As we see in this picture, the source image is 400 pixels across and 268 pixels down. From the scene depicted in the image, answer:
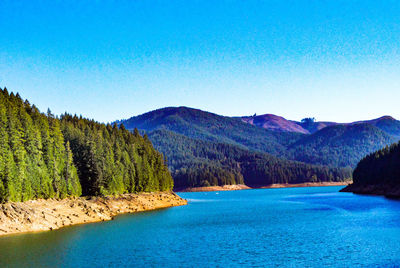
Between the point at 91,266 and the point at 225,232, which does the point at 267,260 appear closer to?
the point at 91,266

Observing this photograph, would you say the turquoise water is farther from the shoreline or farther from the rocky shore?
the rocky shore

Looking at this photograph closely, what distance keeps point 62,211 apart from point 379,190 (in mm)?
121122

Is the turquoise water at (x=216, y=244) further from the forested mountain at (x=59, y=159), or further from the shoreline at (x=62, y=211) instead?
the forested mountain at (x=59, y=159)

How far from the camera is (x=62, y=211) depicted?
8094 centimetres

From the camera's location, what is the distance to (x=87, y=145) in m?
103

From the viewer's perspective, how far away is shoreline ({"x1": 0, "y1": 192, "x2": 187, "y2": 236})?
67188 mm

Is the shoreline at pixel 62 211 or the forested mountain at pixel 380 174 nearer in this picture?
the shoreline at pixel 62 211

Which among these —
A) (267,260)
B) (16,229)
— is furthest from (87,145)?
(267,260)

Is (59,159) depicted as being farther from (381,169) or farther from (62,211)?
(381,169)

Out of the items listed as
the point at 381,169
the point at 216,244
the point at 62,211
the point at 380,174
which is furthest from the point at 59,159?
the point at 380,174

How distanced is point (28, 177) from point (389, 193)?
119 m

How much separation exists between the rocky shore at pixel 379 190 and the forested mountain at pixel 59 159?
250 ft

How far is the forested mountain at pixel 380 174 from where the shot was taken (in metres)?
145

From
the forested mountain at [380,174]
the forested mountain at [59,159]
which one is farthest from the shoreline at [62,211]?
the forested mountain at [380,174]
